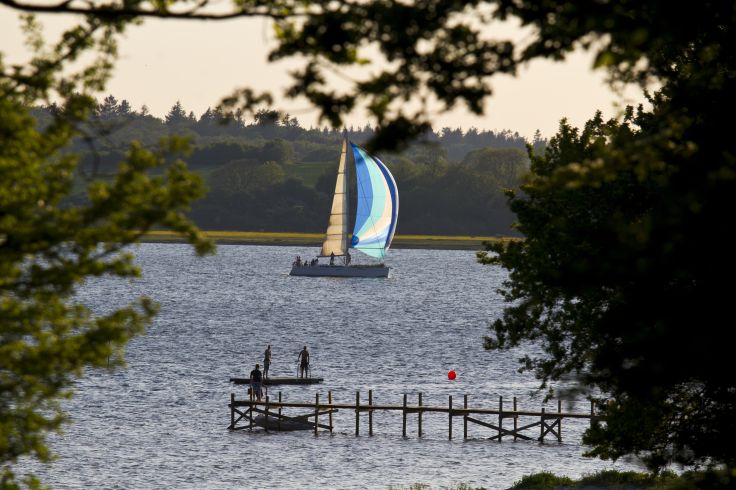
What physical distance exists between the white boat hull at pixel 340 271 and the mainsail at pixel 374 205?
9205 millimetres

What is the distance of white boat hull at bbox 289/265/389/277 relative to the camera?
14525cm

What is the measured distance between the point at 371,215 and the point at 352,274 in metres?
18.9

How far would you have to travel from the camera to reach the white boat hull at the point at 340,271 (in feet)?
477

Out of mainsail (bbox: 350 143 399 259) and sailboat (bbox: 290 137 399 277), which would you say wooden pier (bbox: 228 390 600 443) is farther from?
mainsail (bbox: 350 143 399 259)

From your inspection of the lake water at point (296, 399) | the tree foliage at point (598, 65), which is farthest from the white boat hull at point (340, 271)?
the tree foliage at point (598, 65)

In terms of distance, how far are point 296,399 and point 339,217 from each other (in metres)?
72.4

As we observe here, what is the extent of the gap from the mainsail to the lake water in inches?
348

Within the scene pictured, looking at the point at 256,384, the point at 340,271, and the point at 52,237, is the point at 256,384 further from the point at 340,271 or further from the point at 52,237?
the point at 340,271

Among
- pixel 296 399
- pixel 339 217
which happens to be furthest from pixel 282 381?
pixel 339 217

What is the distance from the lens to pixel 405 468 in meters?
45.4

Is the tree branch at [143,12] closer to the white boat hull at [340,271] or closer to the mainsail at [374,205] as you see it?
the mainsail at [374,205]

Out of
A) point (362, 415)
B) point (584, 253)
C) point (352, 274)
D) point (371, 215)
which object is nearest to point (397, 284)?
point (352, 274)

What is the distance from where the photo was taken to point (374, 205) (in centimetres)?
13038

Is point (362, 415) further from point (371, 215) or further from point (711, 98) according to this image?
point (371, 215)
